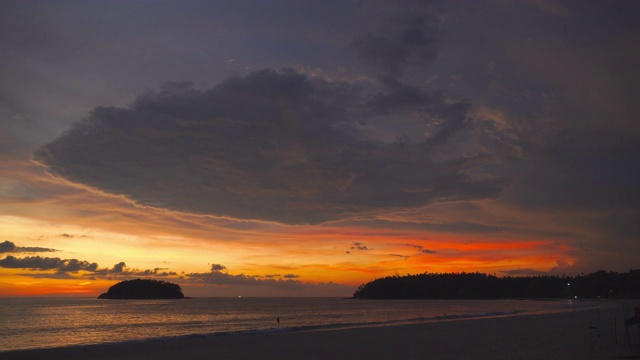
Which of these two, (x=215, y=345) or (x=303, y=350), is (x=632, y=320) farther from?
(x=215, y=345)

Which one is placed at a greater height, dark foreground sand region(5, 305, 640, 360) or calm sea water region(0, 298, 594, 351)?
dark foreground sand region(5, 305, 640, 360)

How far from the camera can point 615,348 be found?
2361 centimetres

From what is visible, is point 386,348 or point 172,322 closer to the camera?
point 386,348

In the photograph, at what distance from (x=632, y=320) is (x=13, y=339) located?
160 feet

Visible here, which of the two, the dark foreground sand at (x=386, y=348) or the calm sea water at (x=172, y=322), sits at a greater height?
the dark foreground sand at (x=386, y=348)

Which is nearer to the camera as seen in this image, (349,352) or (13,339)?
(349,352)

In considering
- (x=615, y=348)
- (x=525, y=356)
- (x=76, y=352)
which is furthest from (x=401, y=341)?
(x=76, y=352)

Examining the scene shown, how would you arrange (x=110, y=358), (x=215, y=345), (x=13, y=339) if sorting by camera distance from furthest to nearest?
(x=13, y=339)
(x=215, y=345)
(x=110, y=358)

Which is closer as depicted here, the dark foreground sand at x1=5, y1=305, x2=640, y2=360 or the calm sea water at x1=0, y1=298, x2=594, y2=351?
the dark foreground sand at x1=5, y1=305, x2=640, y2=360

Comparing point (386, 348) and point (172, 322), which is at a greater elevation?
point (386, 348)

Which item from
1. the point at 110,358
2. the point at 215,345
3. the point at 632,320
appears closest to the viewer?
the point at 632,320

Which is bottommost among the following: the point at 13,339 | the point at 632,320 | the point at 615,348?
the point at 13,339

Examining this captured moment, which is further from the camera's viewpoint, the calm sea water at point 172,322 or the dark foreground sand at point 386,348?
the calm sea water at point 172,322

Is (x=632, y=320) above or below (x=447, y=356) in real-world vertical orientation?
above
